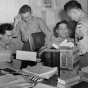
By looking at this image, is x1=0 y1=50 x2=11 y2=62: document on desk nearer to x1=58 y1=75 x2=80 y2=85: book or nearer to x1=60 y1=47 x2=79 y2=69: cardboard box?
x1=60 y1=47 x2=79 y2=69: cardboard box

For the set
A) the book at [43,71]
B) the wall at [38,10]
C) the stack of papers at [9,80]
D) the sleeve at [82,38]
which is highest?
the wall at [38,10]

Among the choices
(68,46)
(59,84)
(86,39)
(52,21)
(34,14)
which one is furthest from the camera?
(52,21)

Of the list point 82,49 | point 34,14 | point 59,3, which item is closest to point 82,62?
point 82,49

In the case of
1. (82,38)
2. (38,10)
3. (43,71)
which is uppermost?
(38,10)

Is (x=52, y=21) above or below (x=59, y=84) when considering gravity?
above

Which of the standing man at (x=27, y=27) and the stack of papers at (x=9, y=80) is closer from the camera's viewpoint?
the stack of papers at (x=9, y=80)

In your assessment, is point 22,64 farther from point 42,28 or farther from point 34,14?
point 34,14

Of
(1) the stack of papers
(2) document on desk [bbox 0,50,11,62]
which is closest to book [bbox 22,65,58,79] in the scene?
(1) the stack of papers

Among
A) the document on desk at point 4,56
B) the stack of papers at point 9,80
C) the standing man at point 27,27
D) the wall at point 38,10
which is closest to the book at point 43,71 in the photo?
the stack of papers at point 9,80

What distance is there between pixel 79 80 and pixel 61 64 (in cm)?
27

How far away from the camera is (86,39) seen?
5.75 feet

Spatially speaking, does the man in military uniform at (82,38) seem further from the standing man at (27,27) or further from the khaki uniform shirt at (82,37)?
the standing man at (27,27)

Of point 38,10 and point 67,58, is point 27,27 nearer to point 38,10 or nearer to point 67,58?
point 38,10

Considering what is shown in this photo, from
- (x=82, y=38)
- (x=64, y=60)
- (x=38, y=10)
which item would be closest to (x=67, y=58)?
(x=64, y=60)
